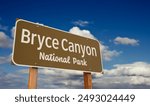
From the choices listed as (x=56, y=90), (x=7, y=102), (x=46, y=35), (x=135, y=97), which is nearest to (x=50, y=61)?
(x=46, y=35)

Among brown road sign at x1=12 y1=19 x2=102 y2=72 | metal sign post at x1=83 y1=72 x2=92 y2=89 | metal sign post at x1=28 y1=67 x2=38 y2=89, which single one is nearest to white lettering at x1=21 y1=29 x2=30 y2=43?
brown road sign at x1=12 y1=19 x2=102 y2=72

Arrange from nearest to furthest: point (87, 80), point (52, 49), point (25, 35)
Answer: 1. point (25, 35)
2. point (52, 49)
3. point (87, 80)

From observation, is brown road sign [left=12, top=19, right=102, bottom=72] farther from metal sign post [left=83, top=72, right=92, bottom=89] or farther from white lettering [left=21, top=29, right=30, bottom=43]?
metal sign post [left=83, top=72, right=92, bottom=89]

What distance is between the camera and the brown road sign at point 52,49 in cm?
422

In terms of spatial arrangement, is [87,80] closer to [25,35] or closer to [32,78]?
[32,78]

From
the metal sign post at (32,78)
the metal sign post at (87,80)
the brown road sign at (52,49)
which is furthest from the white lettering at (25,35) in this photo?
the metal sign post at (87,80)

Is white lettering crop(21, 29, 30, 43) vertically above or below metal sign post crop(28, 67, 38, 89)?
above

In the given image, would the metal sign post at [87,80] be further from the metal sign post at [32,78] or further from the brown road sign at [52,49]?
the metal sign post at [32,78]

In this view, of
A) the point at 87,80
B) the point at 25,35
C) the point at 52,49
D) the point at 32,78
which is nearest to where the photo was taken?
the point at 32,78

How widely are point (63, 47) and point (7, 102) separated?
70.0 inches

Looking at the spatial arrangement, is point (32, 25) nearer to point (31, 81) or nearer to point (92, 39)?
point (31, 81)

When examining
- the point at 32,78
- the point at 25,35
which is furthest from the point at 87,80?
the point at 25,35

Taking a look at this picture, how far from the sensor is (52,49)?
15.6 feet

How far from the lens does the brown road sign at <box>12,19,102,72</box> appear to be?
4221 millimetres
